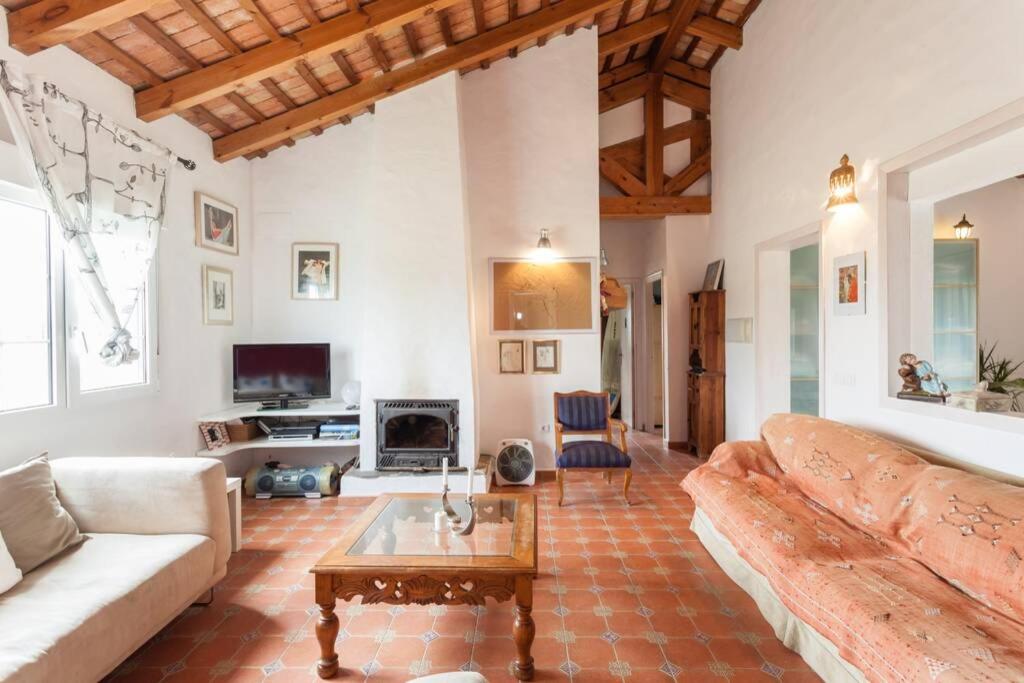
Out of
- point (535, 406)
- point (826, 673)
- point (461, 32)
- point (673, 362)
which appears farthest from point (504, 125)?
point (826, 673)

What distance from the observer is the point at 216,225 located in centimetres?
426

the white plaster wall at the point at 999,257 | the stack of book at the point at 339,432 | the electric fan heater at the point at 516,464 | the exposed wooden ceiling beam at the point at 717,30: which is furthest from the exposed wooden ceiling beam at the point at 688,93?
the stack of book at the point at 339,432

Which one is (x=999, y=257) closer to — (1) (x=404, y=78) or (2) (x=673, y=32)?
(2) (x=673, y=32)

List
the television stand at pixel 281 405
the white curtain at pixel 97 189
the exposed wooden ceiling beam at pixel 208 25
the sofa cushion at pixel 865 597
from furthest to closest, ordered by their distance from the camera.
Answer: the television stand at pixel 281 405
the exposed wooden ceiling beam at pixel 208 25
the white curtain at pixel 97 189
the sofa cushion at pixel 865 597

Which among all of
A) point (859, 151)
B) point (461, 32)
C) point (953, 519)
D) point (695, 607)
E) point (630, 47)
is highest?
point (630, 47)

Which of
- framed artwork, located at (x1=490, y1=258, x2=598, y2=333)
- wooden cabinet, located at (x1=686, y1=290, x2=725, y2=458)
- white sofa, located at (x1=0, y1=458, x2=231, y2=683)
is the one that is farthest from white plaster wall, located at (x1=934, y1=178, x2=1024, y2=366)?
white sofa, located at (x1=0, y1=458, x2=231, y2=683)

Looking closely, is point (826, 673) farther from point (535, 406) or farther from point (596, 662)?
point (535, 406)

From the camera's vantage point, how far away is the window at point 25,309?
101 inches

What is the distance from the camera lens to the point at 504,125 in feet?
16.4

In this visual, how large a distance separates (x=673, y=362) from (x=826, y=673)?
4.29m

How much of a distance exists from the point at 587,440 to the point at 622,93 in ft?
13.1

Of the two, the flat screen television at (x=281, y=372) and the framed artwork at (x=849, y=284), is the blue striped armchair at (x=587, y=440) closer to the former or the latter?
the framed artwork at (x=849, y=284)

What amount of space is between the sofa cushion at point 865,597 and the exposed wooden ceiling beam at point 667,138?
4.29 meters

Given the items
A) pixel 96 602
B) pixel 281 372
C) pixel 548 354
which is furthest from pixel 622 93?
pixel 96 602
